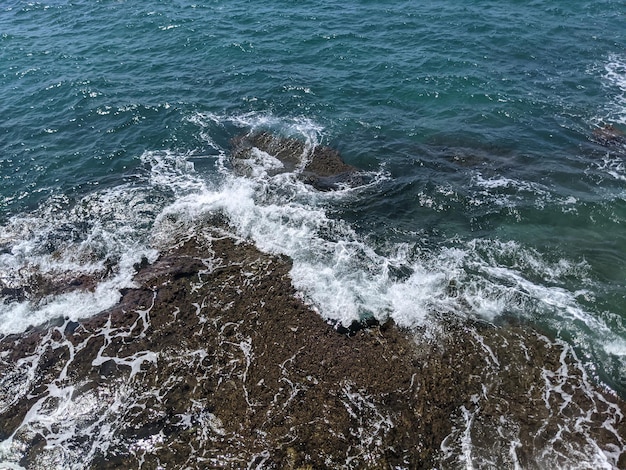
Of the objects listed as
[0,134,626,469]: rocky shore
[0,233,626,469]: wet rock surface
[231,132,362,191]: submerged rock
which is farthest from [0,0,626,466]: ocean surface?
[0,233,626,469]: wet rock surface

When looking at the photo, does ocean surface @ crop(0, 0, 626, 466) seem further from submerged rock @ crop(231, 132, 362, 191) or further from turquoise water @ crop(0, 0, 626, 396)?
submerged rock @ crop(231, 132, 362, 191)

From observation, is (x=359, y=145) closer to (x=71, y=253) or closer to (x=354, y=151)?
(x=354, y=151)

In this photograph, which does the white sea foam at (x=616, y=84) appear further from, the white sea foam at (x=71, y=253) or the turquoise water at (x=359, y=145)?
the white sea foam at (x=71, y=253)

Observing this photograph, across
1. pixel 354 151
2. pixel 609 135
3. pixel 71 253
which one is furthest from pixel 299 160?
pixel 609 135

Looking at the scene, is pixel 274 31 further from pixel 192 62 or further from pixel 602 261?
pixel 602 261

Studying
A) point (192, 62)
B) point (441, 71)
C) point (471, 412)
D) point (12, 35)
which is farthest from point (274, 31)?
point (471, 412)
